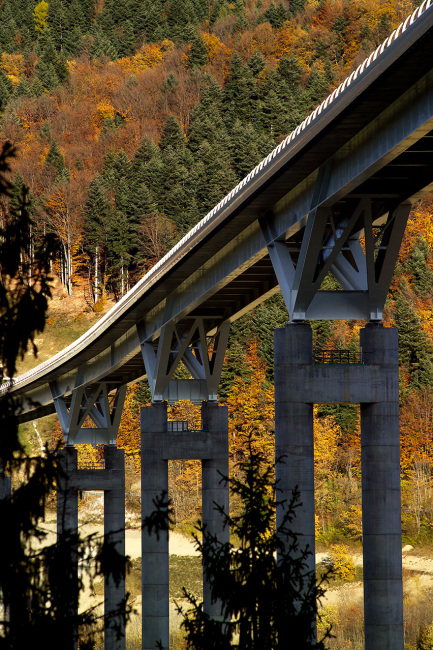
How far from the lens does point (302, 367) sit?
1104 inches

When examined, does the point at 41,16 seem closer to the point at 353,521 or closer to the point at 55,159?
the point at 55,159

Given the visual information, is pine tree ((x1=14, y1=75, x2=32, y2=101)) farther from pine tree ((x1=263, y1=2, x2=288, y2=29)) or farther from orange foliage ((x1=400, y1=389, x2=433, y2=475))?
orange foliage ((x1=400, y1=389, x2=433, y2=475))

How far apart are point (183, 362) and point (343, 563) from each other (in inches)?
973

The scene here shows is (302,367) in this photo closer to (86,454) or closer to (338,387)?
(338,387)

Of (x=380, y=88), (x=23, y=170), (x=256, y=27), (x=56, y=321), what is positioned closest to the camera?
(x=380, y=88)

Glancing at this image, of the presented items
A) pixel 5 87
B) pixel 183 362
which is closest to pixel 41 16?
pixel 5 87

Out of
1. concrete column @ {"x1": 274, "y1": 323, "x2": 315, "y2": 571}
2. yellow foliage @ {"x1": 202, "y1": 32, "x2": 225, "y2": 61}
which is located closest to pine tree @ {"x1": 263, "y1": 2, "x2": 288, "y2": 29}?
yellow foliage @ {"x1": 202, "y1": 32, "x2": 225, "y2": 61}

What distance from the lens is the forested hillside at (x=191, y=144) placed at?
274 feet

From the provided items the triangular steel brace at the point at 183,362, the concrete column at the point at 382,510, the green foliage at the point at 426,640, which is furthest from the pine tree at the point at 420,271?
the concrete column at the point at 382,510

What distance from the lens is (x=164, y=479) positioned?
45406 mm

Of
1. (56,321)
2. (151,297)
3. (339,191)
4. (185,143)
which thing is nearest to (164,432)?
(151,297)

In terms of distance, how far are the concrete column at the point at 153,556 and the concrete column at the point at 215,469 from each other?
176cm

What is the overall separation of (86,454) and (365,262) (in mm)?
65771

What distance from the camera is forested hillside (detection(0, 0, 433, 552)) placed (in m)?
83.5
